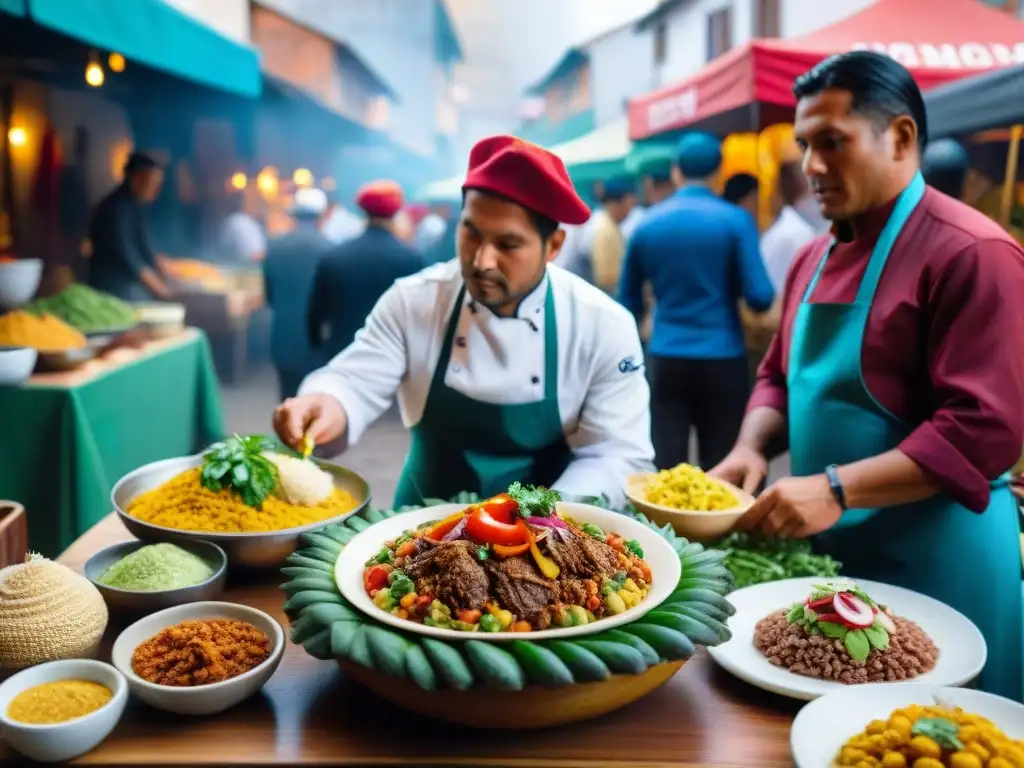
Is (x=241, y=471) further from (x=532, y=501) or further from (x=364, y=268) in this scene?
(x=364, y=268)

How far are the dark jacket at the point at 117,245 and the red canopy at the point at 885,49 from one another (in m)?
3.99

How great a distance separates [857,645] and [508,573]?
0.56m

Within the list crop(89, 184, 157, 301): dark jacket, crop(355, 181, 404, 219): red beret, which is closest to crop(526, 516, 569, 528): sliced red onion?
crop(355, 181, 404, 219): red beret

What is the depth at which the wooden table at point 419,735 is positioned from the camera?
3.87 feet

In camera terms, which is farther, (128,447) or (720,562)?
(128,447)

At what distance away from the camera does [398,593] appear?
1326 millimetres

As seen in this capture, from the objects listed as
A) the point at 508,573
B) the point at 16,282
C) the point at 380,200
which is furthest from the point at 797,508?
the point at 380,200

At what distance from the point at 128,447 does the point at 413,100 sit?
31.6 meters

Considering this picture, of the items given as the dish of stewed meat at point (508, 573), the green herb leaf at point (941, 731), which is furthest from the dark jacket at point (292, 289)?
the green herb leaf at point (941, 731)

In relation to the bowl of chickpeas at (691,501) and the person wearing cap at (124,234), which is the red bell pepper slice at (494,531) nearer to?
the bowl of chickpeas at (691,501)

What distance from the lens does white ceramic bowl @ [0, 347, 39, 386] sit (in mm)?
3367

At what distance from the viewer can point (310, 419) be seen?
2.13 meters

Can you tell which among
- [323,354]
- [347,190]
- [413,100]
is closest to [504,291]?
[323,354]

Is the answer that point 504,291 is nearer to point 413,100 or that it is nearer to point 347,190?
point 347,190
